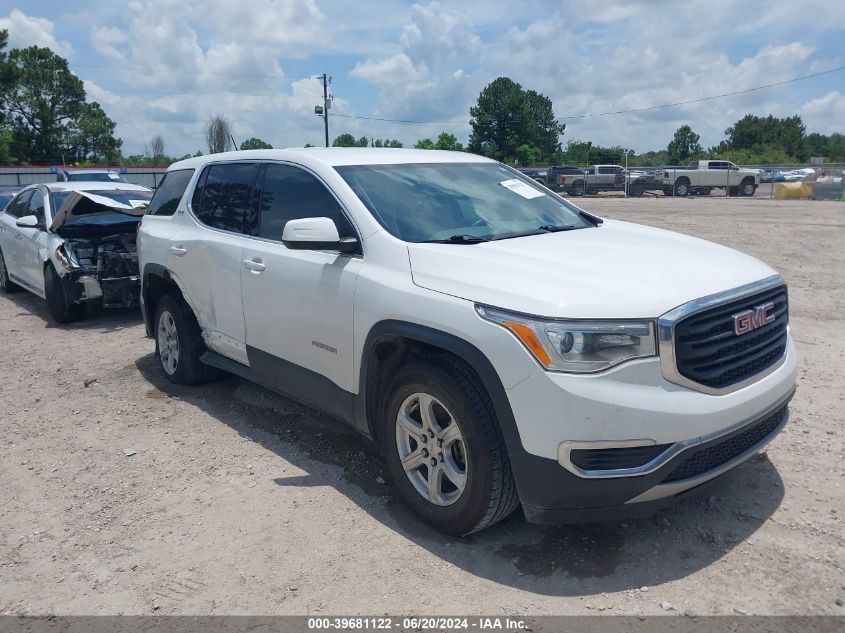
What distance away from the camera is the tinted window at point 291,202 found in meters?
4.23

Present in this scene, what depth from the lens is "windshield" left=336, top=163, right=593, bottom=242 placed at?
4.01 m

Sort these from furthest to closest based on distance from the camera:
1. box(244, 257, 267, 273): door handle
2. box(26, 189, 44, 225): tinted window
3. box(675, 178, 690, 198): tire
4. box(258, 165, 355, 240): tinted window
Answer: box(675, 178, 690, 198): tire, box(26, 189, 44, 225): tinted window, box(244, 257, 267, 273): door handle, box(258, 165, 355, 240): tinted window

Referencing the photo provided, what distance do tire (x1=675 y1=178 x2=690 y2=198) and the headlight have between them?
1497 inches

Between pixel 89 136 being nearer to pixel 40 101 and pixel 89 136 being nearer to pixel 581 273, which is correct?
pixel 40 101

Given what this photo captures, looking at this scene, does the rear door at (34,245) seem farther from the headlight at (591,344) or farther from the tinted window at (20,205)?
the headlight at (591,344)

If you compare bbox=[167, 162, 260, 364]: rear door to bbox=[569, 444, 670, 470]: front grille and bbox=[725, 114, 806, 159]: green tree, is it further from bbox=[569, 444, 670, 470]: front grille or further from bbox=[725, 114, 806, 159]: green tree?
bbox=[725, 114, 806, 159]: green tree

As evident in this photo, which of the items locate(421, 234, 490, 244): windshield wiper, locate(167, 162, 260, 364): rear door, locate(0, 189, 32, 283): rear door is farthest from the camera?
locate(0, 189, 32, 283): rear door

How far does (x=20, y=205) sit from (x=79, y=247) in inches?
97.4

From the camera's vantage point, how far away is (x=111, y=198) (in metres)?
9.62

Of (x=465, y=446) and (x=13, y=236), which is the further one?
(x=13, y=236)

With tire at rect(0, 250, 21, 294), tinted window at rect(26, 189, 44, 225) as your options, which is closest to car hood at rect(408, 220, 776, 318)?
tinted window at rect(26, 189, 44, 225)

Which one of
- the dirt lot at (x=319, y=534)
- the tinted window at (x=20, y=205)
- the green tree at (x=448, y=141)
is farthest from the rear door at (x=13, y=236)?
the green tree at (x=448, y=141)

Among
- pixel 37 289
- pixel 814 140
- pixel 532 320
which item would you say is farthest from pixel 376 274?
pixel 814 140

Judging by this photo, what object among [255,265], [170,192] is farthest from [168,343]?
[255,265]
